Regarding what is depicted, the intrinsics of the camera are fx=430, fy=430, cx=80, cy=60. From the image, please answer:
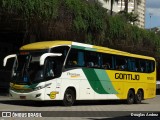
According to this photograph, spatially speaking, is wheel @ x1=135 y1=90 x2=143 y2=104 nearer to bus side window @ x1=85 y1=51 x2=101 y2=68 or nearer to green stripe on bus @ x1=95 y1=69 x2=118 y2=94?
green stripe on bus @ x1=95 y1=69 x2=118 y2=94

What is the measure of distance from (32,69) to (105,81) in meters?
5.67

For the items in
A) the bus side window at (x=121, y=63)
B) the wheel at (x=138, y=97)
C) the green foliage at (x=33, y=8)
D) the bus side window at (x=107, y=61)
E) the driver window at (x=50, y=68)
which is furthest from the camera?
the wheel at (x=138, y=97)

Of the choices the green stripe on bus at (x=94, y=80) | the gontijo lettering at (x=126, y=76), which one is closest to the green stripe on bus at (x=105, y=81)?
the green stripe on bus at (x=94, y=80)

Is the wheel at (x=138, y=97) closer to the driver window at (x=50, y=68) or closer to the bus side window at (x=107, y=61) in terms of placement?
the bus side window at (x=107, y=61)

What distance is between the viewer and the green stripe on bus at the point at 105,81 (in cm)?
2389

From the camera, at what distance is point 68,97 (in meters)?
21.6

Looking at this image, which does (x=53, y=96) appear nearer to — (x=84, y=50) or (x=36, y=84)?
(x=36, y=84)

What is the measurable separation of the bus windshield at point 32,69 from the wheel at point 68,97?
138cm

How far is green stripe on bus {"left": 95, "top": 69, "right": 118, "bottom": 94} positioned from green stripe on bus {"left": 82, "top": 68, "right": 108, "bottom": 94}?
23 centimetres

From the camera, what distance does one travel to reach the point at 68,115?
16.2m

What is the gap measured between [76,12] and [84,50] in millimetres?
9360

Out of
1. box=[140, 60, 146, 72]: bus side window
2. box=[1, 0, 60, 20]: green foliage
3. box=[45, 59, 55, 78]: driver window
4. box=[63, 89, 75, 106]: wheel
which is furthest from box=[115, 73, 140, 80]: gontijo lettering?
box=[1, 0, 60, 20]: green foliage

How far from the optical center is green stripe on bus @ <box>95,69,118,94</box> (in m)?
23.9

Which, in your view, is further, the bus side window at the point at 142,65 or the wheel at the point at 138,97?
the bus side window at the point at 142,65
